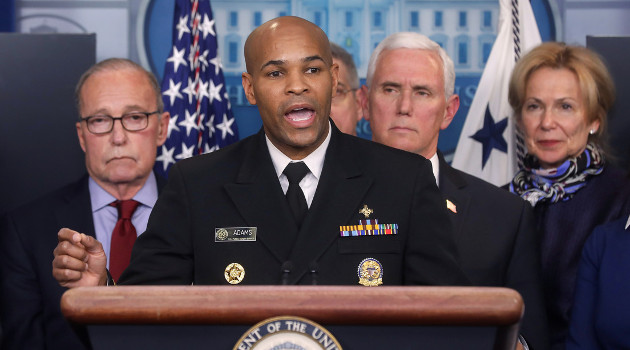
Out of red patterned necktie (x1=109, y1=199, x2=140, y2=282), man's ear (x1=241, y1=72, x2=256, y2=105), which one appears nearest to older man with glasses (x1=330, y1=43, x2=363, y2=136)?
red patterned necktie (x1=109, y1=199, x2=140, y2=282)

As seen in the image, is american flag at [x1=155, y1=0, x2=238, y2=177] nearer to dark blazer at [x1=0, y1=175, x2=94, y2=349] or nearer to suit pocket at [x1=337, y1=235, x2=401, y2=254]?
dark blazer at [x1=0, y1=175, x2=94, y2=349]

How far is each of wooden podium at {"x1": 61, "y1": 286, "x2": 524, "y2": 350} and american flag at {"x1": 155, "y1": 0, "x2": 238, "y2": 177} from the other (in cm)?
281

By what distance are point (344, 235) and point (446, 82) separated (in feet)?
5.01

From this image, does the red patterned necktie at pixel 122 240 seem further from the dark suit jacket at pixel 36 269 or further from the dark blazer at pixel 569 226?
the dark blazer at pixel 569 226

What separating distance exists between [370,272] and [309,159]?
1.02 ft

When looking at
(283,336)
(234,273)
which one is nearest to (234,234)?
(234,273)

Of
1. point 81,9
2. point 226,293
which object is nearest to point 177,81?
point 81,9

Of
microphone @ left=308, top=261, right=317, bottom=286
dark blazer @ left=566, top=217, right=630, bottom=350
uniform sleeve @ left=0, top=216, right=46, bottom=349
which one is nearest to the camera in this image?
microphone @ left=308, top=261, right=317, bottom=286

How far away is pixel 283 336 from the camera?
3.62ft

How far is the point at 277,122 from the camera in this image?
70.1 inches

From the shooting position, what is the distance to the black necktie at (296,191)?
5.68 ft

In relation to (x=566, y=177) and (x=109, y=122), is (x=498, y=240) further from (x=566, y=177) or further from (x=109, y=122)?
(x=109, y=122)

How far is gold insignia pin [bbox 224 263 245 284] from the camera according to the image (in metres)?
1.65

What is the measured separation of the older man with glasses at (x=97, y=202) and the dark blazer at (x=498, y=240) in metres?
1.09
